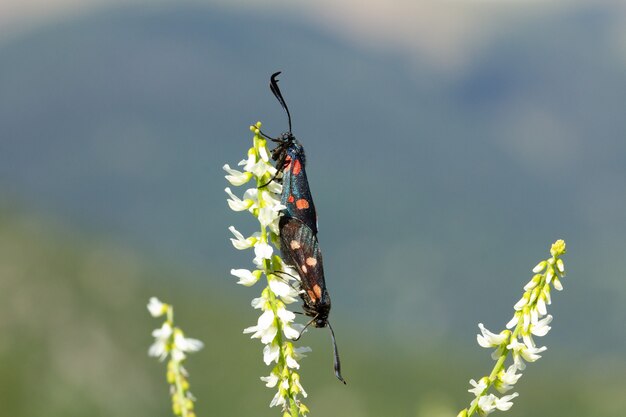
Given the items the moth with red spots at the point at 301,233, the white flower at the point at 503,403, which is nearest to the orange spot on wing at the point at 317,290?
the moth with red spots at the point at 301,233

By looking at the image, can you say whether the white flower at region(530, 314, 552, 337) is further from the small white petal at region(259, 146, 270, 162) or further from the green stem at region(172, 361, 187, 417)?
the green stem at region(172, 361, 187, 417)

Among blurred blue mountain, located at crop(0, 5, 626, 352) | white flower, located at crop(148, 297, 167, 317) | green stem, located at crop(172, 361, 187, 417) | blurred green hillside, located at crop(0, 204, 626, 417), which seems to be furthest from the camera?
blurred blue mountain, located at crop(0, 5, 626, 352)

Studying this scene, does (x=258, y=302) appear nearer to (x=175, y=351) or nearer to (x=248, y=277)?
(x=248, y=277)

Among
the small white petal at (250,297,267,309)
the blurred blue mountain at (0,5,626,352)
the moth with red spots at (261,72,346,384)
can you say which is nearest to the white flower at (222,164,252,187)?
the moth with red spots at (261,72,346,384)

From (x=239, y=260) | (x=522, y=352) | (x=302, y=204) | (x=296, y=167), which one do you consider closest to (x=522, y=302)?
(x=522, y=352)

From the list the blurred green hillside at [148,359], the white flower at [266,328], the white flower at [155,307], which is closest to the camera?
the white flower at [155,307]

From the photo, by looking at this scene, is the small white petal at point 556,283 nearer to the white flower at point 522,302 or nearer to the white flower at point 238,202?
the white flower at point 522,302
